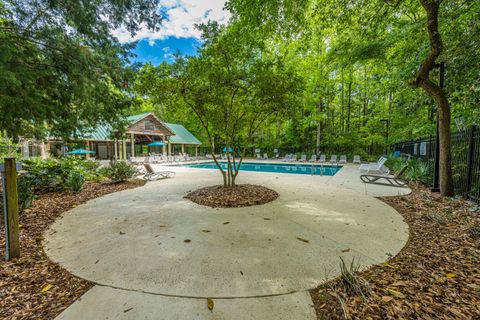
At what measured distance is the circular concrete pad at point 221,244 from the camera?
224 cm

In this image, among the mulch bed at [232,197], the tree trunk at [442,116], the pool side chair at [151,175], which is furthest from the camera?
the pool side chair at [151,175]

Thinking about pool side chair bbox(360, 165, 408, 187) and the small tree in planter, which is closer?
the small tree in planter

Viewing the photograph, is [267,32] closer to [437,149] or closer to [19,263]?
[437,149]

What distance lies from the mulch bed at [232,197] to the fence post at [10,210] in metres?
3.23

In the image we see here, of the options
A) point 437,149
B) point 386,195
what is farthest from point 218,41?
point 437,149

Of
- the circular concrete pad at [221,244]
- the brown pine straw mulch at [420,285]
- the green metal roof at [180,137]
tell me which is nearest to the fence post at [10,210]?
the circular concrete pad at [221,244]

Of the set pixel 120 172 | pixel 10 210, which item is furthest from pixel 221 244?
pixel 120 172

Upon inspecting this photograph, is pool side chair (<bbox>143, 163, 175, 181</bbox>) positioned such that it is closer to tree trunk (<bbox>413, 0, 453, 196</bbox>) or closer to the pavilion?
tree trunk (<bbox>413, 0, 453, 196</bbox>)

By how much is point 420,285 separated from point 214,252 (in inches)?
89.4

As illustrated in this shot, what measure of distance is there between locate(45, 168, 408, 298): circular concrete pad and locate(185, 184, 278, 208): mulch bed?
14.1 inches

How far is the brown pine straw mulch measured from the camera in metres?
1.78


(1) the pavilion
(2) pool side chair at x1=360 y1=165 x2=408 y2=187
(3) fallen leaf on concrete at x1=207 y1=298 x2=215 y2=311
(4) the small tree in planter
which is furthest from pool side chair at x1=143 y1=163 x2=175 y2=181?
(1) the pavilion

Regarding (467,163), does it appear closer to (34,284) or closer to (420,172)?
(420,172)

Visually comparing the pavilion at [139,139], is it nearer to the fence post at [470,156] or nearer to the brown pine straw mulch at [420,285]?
the brown pine straw mulch at [420,285]
